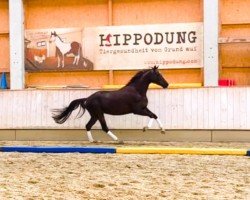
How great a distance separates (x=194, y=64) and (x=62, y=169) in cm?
541

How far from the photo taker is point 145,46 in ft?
33.3

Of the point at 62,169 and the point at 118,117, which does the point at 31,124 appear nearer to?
the point at 118,117

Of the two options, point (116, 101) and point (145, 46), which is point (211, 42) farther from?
point (116, 101)

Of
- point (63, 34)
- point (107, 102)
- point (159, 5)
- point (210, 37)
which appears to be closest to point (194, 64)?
point (210, 37)

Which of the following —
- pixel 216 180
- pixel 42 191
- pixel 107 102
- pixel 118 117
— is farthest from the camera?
pixel 118 117

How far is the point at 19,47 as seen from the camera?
1045cm

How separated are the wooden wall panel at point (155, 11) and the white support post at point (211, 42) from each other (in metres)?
0.27

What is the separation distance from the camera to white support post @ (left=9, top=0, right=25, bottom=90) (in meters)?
10.4

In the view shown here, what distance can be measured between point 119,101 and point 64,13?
294cm

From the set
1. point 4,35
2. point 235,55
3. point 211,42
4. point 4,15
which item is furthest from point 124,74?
point 4,15

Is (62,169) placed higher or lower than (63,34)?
lower

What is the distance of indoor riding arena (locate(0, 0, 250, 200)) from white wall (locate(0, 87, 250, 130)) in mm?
19

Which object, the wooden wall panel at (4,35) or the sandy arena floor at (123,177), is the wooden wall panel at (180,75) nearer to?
the wooden wall panel at (4,35)

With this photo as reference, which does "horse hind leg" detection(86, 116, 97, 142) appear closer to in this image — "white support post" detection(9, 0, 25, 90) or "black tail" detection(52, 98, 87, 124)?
"black tail" detection(52, 98, 87, 124)
